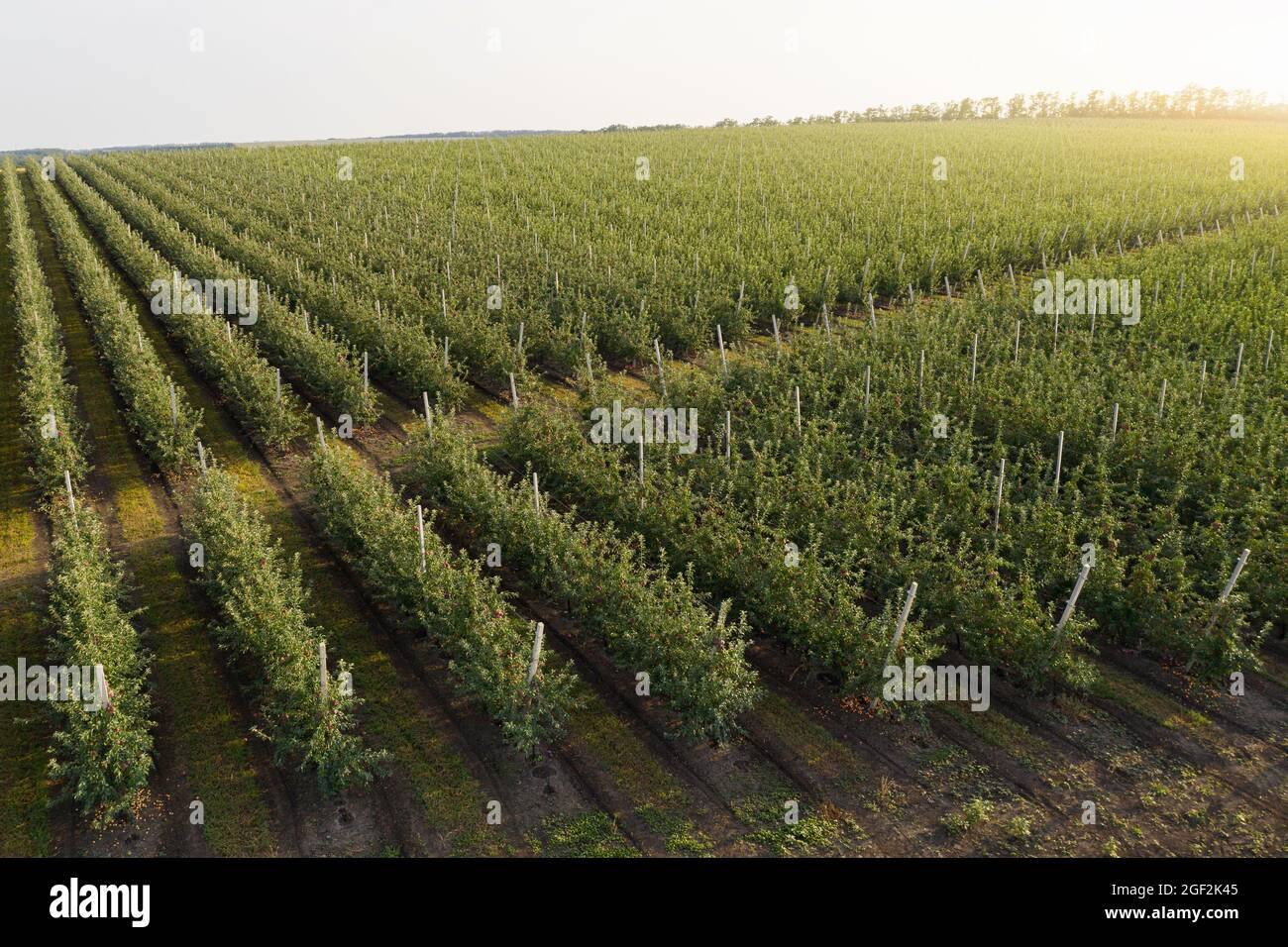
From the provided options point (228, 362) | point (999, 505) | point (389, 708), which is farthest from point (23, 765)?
point (999, 505)

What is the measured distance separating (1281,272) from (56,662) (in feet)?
115

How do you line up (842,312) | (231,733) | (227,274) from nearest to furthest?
(231,733)
(227,274)
(842,312)

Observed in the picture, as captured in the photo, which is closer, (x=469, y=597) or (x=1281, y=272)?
(x=469, y=597)

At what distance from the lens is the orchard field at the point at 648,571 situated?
334 inches

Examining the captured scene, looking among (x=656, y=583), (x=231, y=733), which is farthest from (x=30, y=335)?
(x=656, y=583)

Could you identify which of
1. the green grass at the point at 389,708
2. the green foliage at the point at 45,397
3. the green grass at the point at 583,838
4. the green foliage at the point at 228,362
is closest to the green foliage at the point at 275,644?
the green grass at the point at 389,708

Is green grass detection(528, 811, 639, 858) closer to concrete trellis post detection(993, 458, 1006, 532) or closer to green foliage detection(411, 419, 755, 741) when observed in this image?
green foliage detection(411, 419, 755, 741)

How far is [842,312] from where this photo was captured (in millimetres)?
29047

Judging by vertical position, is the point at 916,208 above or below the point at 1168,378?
above

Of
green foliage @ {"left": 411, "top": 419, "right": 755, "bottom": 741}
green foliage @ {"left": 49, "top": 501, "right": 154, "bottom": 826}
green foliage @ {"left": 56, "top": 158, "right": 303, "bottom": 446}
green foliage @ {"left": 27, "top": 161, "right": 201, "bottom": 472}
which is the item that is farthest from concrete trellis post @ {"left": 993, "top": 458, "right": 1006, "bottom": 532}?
green foliage @ {"left": 27, "top": 161, "right": 201, "bottom": 472}

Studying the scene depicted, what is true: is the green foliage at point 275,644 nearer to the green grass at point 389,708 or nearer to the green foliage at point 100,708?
the green grass at point 389,708

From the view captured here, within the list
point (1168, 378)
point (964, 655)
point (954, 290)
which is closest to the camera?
point (964, 655)

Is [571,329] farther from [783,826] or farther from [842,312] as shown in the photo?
[783,826]

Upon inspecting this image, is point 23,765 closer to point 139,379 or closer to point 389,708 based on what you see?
point 389,708
